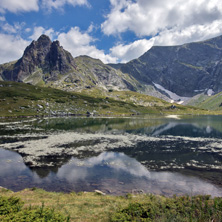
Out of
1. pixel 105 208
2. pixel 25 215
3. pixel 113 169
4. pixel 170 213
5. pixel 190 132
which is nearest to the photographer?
pixel 25 215

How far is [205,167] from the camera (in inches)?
1528

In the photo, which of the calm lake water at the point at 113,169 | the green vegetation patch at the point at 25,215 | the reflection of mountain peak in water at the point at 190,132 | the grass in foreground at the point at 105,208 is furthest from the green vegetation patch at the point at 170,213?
the reflection of mountain peak in water at the point at 190,132

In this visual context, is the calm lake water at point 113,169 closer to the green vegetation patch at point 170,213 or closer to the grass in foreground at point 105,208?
the grass in foreground at point 105,208

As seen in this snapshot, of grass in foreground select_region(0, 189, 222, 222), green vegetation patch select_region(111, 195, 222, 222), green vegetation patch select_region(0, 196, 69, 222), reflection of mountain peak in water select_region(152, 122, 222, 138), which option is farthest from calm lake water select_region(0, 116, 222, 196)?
reflection of mountain peak in water select_region(152, 122, 222, 138)

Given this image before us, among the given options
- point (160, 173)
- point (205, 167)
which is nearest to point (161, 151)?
point (205, 167)

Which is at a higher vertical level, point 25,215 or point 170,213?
point 25,215

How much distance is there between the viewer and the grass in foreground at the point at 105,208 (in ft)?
45.9

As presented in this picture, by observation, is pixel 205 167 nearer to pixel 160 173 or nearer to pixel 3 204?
pixel 160 173

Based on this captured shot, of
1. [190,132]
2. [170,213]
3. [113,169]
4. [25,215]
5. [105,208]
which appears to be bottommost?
[113,169]

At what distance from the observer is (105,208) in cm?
1903

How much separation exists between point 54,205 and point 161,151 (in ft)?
135

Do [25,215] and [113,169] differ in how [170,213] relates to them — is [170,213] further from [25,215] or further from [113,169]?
[113,169]

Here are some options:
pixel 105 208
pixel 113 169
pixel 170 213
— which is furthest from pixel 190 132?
pixel 170 213

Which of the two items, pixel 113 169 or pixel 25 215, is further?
pixel 113 169
